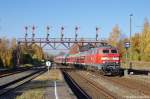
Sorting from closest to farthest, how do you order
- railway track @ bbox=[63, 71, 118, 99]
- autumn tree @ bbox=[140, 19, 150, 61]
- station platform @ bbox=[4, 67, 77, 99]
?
station platform @ bbox=[4, 67, 77, 99] → railway track @ bbox=[63, 71, 118, 99] → autumn tree @ bbox=[140, 19, 150, 61]

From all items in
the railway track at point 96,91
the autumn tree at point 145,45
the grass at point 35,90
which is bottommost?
the railway track at point 96,91

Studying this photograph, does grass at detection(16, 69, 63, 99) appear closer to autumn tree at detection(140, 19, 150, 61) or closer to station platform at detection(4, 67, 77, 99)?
station platform at detection(4, 67, 77, 99)

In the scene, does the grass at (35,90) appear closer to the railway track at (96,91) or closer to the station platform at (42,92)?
the station platform at (42,92)

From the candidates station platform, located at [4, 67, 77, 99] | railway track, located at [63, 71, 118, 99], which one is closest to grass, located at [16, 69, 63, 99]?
station platform, located at [4, 67, 77, 99]

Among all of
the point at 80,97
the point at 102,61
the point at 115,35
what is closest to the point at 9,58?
the point at 115,35

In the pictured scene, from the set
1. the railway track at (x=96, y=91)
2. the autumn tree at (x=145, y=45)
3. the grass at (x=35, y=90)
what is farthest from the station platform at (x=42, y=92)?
the autumn tree at (x=145, y=45)

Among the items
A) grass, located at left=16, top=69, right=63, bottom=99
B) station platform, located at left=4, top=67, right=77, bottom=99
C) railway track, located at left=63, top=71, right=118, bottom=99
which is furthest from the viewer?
railway track, located at left=63, top=71, right=118, bottom=99

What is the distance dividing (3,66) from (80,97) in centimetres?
7127

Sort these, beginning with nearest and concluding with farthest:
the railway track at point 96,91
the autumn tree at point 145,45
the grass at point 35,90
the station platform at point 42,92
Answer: the grass at point 35,90 < the station platform at point 42,92 < the railway track at point 96,91 < the autumn tree at point 145,45

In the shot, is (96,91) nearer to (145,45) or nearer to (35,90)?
(35,90)

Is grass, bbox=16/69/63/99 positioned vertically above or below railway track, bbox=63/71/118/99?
above

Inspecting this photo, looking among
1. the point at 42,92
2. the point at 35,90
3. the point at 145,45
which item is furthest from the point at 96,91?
the point at 145,45

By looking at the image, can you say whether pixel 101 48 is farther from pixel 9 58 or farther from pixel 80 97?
pixel 9 58

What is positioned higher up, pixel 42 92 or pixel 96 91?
pixel 42 92
